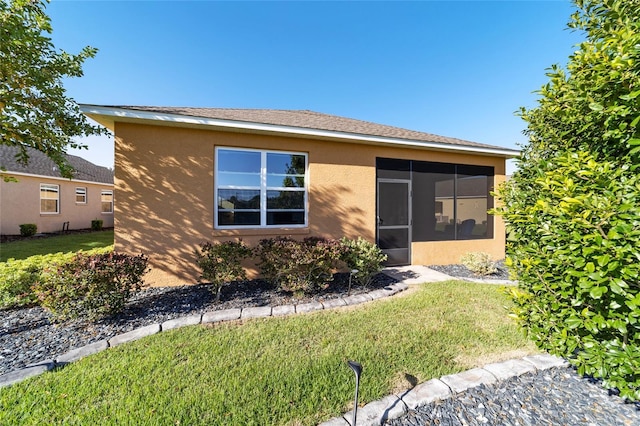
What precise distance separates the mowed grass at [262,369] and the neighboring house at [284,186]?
9.66 feet

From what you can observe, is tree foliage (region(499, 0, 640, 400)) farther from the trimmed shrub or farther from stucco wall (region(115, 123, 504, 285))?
the trimmed shrub

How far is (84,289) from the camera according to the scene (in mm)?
3799

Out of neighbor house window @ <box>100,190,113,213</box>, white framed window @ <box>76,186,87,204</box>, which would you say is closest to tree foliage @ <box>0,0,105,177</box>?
white framed window @ <box>76,186,87,204</box>

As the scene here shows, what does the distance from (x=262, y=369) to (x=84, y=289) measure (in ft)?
10.8

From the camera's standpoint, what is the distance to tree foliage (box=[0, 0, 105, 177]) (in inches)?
181

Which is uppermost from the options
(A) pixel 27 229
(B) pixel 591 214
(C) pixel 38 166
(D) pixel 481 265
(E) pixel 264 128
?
(C) pixel 38 166

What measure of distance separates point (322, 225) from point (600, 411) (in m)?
5.59

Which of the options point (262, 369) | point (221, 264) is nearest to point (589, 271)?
point (262, 369)

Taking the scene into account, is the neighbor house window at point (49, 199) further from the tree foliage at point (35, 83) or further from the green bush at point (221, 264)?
the green bush at point (221, 264)

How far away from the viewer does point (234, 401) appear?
237 cm

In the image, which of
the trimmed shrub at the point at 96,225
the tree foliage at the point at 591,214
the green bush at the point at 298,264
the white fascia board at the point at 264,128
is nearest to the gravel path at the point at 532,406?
the tree foliage at the point at 591,214

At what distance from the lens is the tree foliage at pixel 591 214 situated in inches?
64.8

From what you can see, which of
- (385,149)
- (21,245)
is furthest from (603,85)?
(21,245)

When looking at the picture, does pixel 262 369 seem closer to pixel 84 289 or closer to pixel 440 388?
pixel 440 388
